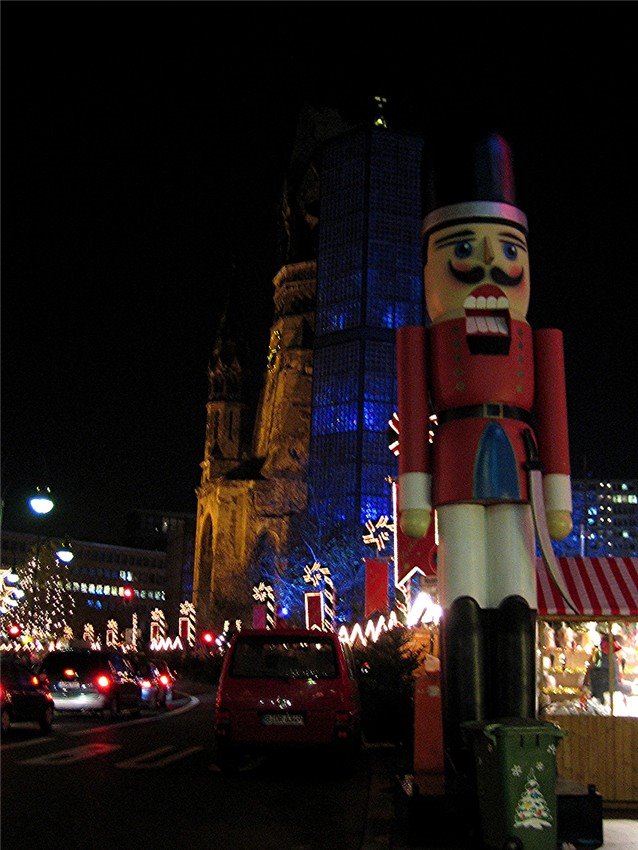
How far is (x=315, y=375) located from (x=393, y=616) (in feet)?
132

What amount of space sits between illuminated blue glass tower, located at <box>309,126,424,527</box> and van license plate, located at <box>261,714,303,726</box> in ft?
164

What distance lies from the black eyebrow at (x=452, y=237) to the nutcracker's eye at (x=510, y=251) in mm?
352

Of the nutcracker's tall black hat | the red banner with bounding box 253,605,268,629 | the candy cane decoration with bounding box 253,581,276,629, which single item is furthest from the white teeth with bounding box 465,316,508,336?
the candy cane decoration with bounding box 253,581,276,629

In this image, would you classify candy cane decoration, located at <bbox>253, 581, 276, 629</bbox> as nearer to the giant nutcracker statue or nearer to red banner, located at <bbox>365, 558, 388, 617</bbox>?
red banner, located at <bbox>365, 558, 388, 617</bbox>

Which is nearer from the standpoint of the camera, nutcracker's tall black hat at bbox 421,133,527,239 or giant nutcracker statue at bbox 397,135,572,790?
giant nutcracker statue at bbox 397,135,572,790

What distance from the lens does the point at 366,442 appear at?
65.2 metres

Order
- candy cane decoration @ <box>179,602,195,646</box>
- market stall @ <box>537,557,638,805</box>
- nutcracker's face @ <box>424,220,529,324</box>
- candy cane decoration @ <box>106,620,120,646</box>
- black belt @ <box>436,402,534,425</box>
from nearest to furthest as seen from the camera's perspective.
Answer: black belt @ <box>436,402,534,425</box> < nutcracker's face @ <box>424,220,529,324</box> < market stall @ <box>537,557,638,805</box> < candy cane decoration @ <box>179,602,195,646</box> < candy cane decoration @ <box>106,620,120,646</box>

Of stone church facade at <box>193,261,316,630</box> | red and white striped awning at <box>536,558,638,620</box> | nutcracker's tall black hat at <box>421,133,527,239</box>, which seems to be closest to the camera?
nutcracker's tall black hat at <box>421,133,527,239</box>

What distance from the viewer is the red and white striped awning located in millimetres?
11648

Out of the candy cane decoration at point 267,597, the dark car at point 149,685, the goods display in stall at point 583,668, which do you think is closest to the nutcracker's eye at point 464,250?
the goods display in stall at point 583,668

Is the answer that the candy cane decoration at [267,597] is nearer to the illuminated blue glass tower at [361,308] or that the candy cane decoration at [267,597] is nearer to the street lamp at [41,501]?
the illuminated blue glass tower at [361,308]

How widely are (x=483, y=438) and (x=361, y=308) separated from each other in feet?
186

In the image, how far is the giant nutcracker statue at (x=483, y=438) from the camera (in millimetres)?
10227

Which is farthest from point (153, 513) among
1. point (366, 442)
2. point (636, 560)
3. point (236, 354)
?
point (636, 560)
